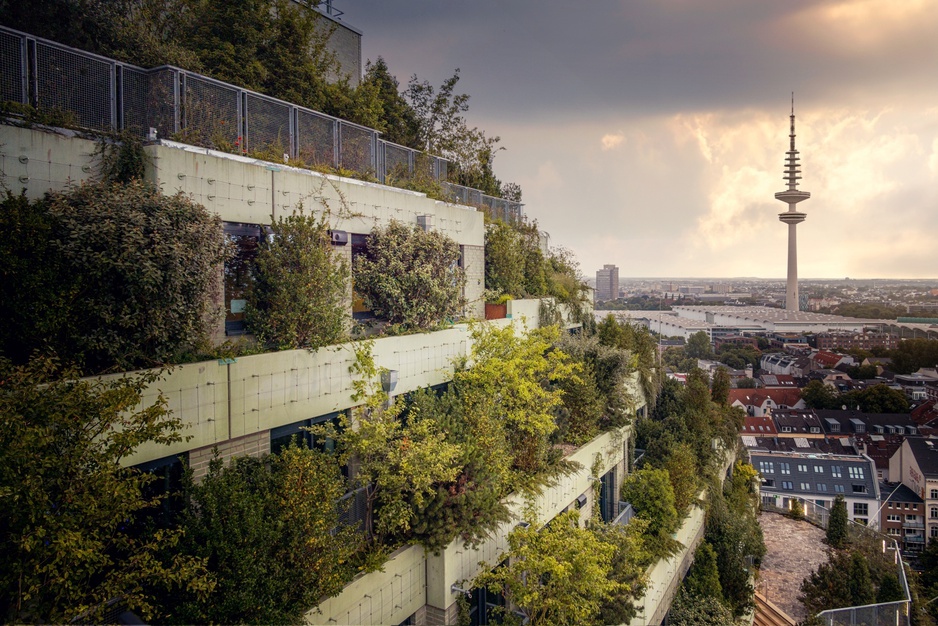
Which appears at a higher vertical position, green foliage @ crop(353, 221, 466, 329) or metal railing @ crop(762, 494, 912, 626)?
green foliage @ crop(353, 221, 466, 329)

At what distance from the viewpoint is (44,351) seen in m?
7.30

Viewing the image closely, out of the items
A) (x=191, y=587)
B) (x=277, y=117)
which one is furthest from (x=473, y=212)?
(x=191, y=587)

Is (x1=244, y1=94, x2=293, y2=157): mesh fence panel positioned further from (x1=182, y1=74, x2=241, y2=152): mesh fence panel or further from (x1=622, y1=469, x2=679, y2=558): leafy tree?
(x1=622, y1=469, x2=679, y2=558): leafy tree

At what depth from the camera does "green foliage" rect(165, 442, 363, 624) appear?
643 centimetres

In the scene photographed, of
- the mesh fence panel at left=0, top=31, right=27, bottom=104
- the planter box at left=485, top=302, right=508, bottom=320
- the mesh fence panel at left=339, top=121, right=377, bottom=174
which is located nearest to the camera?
the mesh fence panel at left=0, top=31, right=27, bottom=104

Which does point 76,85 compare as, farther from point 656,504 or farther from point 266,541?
point 656,504

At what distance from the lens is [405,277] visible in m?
13.6

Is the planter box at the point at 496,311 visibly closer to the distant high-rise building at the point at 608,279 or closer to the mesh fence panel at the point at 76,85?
the mesh fence panel at the point at 76,85

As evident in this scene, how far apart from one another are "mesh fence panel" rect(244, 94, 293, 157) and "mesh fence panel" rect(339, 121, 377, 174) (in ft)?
5.89

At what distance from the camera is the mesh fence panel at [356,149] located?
1483cm

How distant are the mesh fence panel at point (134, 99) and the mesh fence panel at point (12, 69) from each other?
152cm

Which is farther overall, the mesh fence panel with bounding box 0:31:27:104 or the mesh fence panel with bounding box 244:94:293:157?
the mesh fence panel with bounding box 244:94:293:157

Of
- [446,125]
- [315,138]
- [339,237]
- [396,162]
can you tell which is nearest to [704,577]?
[339,237]

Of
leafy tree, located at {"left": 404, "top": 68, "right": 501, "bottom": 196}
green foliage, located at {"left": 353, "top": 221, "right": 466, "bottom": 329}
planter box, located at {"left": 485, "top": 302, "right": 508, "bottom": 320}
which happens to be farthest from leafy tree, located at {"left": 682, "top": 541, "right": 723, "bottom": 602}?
leafy tree, located at {"left": 404, "top": 68, "right": 501, "bottom": 196}
